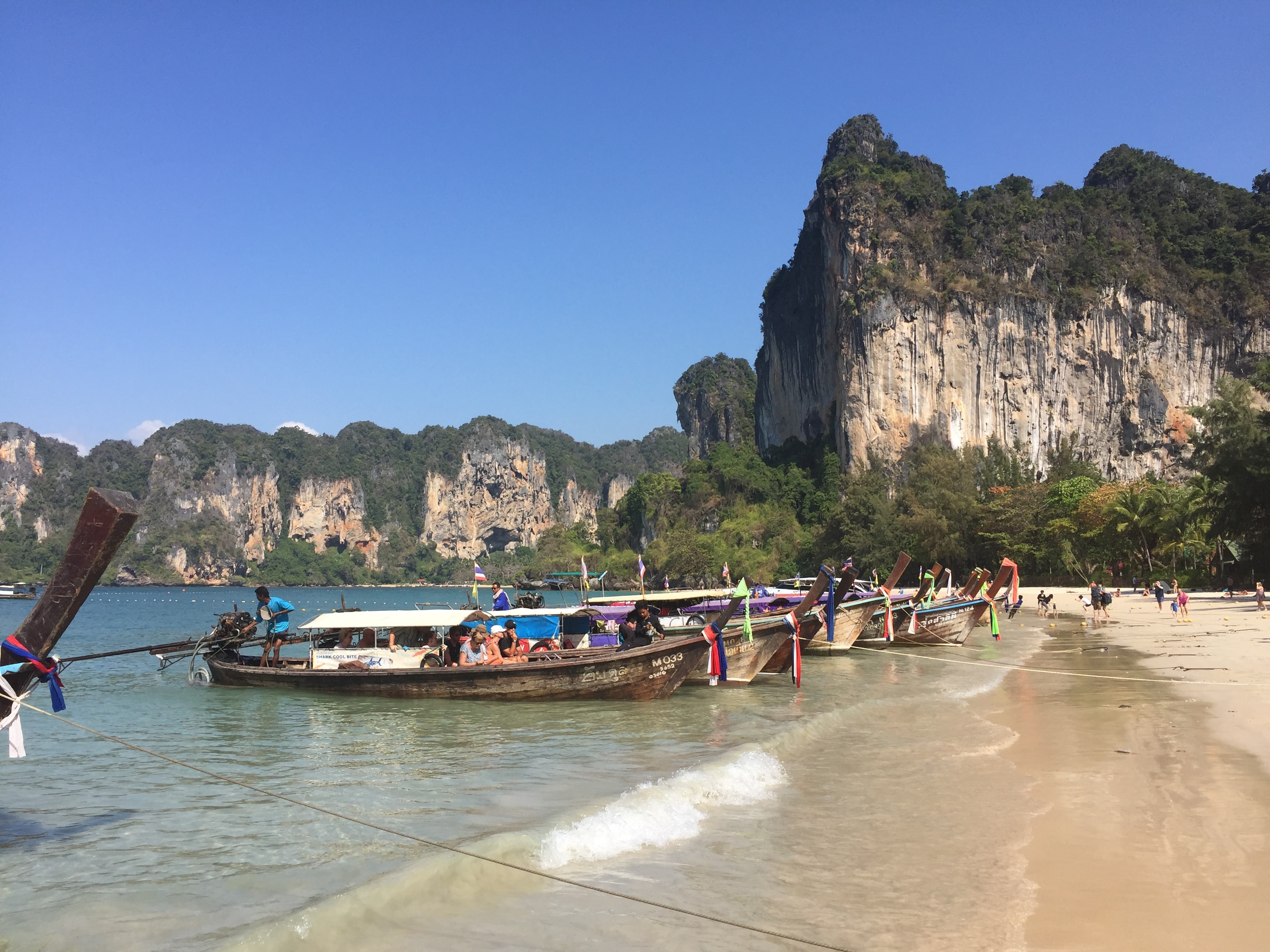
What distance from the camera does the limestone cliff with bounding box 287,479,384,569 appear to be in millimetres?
187250

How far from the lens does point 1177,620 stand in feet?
93.0

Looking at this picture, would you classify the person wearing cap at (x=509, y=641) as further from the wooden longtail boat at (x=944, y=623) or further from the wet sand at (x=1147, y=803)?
the wooden longtail boat at (x=944, y=623)

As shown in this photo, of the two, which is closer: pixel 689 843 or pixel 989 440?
pixel 689 843

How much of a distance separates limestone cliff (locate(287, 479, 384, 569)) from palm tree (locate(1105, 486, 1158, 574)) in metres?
164

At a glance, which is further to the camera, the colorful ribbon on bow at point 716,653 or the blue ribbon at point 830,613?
the blue ribbon at point 830,613

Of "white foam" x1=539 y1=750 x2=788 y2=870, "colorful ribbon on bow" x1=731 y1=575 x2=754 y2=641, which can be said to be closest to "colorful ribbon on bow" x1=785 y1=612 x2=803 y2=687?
"colorful ribbon on bow" x1=731 y1=575 x2=754 y2=641

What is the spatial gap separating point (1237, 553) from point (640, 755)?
136ft

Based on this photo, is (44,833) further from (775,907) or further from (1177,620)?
(1177,620)

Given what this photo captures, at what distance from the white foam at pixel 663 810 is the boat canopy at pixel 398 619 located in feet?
29.1

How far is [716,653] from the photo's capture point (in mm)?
16312

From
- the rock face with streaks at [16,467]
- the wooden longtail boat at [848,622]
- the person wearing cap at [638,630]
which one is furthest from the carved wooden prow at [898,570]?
the rock face with streaks at [16,467]

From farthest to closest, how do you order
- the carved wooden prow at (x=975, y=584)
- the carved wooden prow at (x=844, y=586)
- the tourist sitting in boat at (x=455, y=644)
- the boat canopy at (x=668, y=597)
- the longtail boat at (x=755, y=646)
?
the carved wooden prow at (x=975, y=584) < the boat canopy at (x=668, y=597) < the carved wooden prow at (x=844, y=586) < the longtail boat at (x=755, y=646) < the tourist sitting in boat at (x=455, y=644)

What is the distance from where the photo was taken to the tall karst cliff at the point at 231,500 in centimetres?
15150

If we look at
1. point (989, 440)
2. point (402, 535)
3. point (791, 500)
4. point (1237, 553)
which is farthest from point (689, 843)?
point (402, 535)
